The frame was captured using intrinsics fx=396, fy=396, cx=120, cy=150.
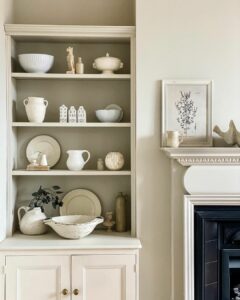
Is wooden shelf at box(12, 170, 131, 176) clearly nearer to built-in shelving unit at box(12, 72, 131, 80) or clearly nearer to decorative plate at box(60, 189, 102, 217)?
decorative plate at box(60, 189, 102, 217)

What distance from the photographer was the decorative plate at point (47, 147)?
3.01 metres

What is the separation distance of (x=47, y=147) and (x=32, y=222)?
579 mm

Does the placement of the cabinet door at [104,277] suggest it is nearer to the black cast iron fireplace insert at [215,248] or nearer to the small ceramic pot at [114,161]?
the black cast iron fireplace insert at [215,248]

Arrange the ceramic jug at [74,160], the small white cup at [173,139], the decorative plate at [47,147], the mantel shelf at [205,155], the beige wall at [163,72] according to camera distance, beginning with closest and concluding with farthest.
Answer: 1. the mantel shelf at [205,155]
2. the small white cup at [173,139]
3. the beige wall at [163,72]
4. the ceramic jug at [74,160]
5. the decorative plate at [47,147]

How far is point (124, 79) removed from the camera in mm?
2990

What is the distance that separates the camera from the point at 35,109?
9.23 ft

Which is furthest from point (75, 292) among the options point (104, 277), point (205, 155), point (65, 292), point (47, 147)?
point (205, 155)

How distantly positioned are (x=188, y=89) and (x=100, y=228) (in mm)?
1226

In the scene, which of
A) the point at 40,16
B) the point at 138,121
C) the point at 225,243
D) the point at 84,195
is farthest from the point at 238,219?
the point at 40,16

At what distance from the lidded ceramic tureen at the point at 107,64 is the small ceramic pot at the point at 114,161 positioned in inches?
23.7

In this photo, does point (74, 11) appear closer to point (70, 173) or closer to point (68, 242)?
point (70, 173)

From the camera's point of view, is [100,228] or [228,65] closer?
[228,65]

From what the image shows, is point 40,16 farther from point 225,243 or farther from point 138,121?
point 225,243

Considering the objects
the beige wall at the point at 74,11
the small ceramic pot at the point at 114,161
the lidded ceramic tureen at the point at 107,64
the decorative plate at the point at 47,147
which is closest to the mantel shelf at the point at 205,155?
the small ceramic pot at the point at 114,161
